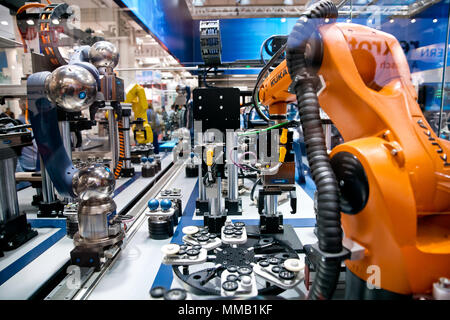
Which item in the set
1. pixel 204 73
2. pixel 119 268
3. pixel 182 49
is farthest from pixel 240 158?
pixel 182 49

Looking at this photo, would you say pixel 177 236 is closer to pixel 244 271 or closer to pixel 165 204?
pixel 165 204

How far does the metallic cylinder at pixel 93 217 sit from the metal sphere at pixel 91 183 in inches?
1.7

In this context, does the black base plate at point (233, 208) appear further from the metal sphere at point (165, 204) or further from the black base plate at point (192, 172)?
the black base plate at point (192, 172)

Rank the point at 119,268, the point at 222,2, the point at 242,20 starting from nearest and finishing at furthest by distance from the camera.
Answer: the point at 119,268
the point at 242,20
the point at 222,2

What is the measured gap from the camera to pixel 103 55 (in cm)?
297

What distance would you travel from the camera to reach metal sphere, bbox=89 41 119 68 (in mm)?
2885

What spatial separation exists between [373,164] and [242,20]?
1866mm

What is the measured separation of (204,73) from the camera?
8.12ft

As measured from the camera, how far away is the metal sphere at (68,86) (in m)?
1.47

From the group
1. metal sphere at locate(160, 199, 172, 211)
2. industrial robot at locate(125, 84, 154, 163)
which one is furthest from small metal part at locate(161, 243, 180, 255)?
industrial robot at locate(125, 84, 154, 163)

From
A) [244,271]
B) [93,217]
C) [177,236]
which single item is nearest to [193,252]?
[244,271]

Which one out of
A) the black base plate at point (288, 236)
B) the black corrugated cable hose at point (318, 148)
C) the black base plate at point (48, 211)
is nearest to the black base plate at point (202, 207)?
the black base plate at point (288, 236)

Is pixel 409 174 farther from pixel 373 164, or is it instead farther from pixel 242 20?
pixel 242 20
